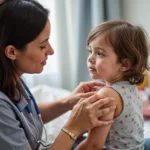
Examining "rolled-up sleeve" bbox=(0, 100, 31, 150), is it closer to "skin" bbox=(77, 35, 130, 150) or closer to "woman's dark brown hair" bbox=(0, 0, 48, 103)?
"woman's dark brown hair" bbox=(0, 0, 48, 103)

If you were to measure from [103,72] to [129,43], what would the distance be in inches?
7.2

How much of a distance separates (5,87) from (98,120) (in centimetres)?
44

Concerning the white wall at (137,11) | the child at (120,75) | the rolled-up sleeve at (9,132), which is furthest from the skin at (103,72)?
the white wall at (137,11)

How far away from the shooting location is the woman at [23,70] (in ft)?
3.54

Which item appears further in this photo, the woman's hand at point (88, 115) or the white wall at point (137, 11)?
the white wall at point (137, 11)

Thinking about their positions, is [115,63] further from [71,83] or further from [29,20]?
[71,83]

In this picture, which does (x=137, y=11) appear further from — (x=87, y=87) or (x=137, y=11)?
(x=87, y=87)

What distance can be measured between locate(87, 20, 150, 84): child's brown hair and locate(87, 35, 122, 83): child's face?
2cm

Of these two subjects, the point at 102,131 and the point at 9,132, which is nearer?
the point at 9,132

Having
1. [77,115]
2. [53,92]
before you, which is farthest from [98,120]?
[53,92]

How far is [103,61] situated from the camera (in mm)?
1263

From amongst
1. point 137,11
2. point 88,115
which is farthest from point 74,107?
point 137,11

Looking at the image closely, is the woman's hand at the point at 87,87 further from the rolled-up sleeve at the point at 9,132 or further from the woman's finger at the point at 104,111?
the rolled-up sleeve at the point at 9,132

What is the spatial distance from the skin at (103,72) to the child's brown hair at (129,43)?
0.08ft
